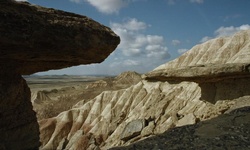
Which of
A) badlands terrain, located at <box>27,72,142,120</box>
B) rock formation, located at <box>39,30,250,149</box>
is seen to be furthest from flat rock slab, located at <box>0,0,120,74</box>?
badlands terrain, located at <box>27,72,142,120</box>

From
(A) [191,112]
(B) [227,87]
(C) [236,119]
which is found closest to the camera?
(C) [236,119]

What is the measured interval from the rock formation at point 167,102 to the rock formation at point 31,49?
717cm

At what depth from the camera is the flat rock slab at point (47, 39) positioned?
28.7 ft

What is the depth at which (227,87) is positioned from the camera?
17250 mm

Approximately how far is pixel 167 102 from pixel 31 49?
57.1 ft

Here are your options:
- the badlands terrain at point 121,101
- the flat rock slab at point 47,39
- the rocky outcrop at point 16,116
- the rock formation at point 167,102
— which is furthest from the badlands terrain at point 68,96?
the flat rock slab at point 47,39

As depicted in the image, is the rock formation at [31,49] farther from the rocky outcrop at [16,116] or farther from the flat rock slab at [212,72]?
the flat rock slab at [212,72]

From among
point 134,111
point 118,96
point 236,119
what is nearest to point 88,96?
point 118,96

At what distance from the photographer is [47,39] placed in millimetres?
9453

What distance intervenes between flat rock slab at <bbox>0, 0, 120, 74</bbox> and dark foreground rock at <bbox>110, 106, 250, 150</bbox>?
399 cm

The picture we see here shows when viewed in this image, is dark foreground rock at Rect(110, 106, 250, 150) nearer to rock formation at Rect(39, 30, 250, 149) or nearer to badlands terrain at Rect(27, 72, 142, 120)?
rock formation at Rect(39, 30, 250, 149)

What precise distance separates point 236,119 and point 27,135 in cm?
728

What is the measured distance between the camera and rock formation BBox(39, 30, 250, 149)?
17.0 meters

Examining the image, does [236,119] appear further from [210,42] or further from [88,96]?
[88,96]
